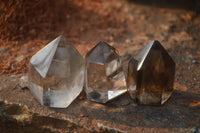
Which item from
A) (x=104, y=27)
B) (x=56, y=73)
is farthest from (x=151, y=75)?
(x=104, y=27)

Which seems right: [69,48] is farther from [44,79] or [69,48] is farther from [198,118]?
[198,118]

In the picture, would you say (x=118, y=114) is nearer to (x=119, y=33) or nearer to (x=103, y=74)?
(x=103, y=74)

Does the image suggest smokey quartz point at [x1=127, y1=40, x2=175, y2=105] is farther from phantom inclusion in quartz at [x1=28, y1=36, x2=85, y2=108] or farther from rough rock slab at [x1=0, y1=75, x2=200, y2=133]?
phantom inclusion in quartz at [x1=28, y1=36, x2=85, y2=108]

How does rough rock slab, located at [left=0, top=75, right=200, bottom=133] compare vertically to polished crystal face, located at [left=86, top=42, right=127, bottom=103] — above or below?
below

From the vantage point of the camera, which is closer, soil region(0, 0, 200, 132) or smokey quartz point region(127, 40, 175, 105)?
smokey quartz point region(127, 40, 175, 105)

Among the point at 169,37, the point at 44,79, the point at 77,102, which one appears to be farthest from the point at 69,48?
the point at 169,37

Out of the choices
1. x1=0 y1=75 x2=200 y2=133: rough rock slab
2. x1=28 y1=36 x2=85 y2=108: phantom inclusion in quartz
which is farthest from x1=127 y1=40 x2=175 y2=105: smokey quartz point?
x1=28 y1=36 x2=85 y2=108: phantom inclusion in quartz
